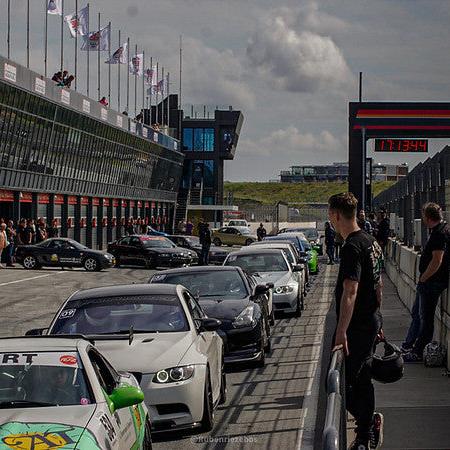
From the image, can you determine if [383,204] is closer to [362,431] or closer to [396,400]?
[396,400]

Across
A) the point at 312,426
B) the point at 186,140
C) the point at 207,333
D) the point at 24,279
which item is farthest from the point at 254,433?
the point at 186,140

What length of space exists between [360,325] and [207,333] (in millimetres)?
3597

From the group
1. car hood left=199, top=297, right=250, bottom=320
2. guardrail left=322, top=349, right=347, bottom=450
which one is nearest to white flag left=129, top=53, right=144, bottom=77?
car hood left=199, top=297, right=250, bottom=320

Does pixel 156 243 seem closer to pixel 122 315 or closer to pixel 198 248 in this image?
pixel 198 248

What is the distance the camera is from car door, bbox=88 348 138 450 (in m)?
6.73

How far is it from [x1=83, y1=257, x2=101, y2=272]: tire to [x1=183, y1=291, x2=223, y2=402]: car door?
31997 millimetres

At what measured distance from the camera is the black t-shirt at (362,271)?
7.98 metres

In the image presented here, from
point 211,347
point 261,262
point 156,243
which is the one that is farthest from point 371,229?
point 211,347

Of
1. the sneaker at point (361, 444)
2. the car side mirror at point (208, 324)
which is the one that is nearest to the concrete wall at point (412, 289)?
the car side mirror at point (208, 324)

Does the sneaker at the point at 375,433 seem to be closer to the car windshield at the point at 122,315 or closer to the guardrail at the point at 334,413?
the guardrail at the point at 334,413

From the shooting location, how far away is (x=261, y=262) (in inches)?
916

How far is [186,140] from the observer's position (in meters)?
119

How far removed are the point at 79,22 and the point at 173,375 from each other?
5123 centimetres

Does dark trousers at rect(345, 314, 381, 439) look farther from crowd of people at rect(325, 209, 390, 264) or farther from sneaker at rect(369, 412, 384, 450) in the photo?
crowd of people at rect(325, 209, 390, 264)
